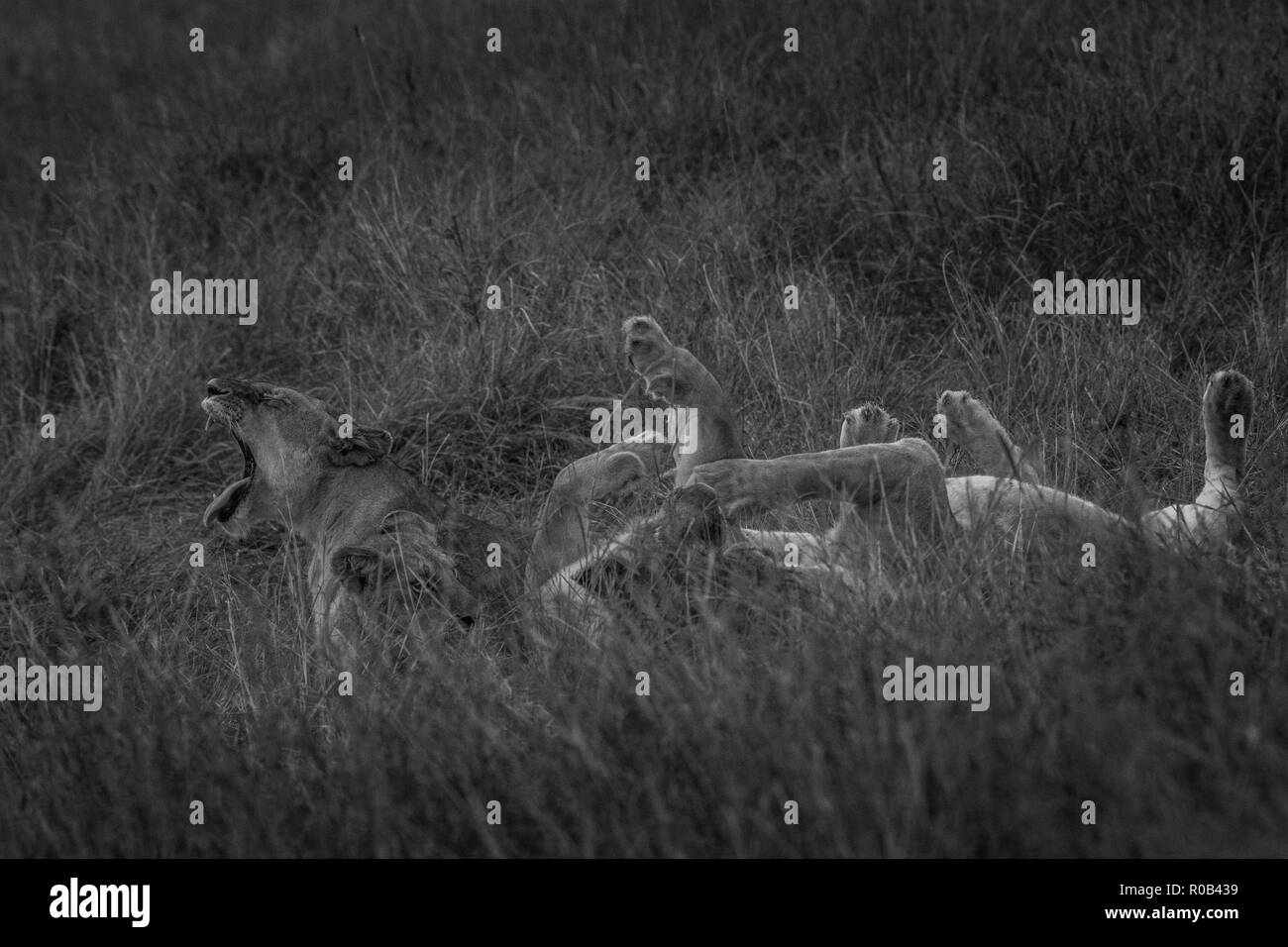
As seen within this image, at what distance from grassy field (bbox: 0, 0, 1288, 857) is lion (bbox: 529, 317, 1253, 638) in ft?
0.60

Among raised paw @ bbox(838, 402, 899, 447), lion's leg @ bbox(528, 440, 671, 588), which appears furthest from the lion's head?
raised paw @ bbox(838, 402, 899, 447)

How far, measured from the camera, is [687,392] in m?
5.08

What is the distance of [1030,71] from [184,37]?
7830mm

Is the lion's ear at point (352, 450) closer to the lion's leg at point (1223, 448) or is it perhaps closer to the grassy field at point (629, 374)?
the grassy field at point (629, 374)

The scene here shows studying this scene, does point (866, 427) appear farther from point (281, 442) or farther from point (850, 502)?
point (281, 442)

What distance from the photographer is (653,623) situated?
4.48m

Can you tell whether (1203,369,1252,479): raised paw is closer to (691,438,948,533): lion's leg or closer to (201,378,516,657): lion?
(691,438,948,533): lion's leg

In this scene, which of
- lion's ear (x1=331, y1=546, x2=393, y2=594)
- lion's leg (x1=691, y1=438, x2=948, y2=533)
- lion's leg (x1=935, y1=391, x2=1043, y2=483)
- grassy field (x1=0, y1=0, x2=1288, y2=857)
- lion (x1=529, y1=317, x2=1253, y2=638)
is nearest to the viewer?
grassy field (x1=0, y1=0, x2=1288, y2=857)

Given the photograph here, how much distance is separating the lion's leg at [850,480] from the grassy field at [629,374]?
15.7 inches

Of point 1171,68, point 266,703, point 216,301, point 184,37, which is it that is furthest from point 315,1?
point 266,703

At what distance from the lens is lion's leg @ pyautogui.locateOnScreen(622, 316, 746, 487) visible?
5027mm

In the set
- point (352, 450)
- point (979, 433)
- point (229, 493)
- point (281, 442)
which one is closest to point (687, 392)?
point (979, 433)

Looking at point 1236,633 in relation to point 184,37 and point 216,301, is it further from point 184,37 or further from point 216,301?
point 184,37

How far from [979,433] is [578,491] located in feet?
4.74
